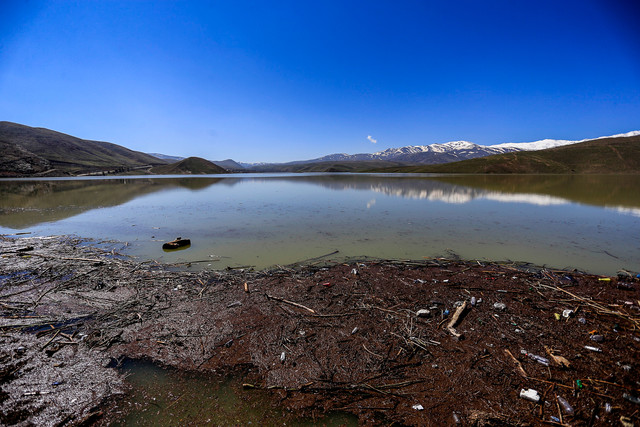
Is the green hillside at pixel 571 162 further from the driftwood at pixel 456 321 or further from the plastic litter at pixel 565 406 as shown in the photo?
the plastic litter at pixel 565 406

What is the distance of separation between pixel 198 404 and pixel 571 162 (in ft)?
572

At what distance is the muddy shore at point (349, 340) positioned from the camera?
411 cm

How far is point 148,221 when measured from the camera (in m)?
19.3

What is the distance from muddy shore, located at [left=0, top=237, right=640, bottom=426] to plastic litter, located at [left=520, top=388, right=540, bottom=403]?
0.21 feet

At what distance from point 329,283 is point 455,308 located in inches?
148

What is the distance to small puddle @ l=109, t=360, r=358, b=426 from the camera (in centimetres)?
396

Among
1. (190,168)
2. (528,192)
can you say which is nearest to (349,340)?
(528,192)

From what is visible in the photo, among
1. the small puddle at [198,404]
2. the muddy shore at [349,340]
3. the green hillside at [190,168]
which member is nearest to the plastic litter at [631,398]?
the muddy shore at [349,340]

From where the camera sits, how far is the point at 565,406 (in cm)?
389

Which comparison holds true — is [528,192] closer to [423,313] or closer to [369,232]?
[369,232]

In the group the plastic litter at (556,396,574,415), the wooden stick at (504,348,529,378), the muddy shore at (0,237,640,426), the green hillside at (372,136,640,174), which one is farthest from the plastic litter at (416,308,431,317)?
the green hillside at (372,136,640,174)

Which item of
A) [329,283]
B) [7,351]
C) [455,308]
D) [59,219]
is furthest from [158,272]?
[59,219]

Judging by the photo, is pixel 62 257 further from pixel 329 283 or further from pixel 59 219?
pixel 59 219

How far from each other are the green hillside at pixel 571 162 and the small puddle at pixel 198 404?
146457 millimetres
